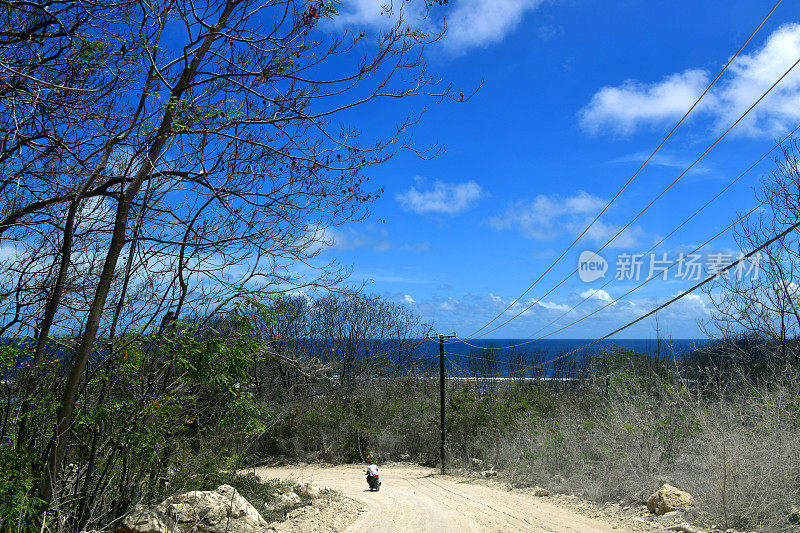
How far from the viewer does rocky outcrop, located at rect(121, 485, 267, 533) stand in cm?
763

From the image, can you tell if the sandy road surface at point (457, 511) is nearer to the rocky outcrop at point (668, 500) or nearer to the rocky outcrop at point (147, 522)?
the rocky outcrop at point (668, 500)

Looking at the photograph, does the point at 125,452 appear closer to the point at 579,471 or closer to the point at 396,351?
the point at 579,471

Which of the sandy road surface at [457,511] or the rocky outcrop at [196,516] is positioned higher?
the rocky outcrop at [196,516]

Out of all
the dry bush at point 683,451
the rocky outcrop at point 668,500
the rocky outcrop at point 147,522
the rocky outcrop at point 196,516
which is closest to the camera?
the rocky outcrop at point 147,522

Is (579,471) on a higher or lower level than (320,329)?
lower

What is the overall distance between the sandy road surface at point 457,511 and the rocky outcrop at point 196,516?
5.87 feet

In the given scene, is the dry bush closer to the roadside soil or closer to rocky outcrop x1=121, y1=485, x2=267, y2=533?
the roadside soil

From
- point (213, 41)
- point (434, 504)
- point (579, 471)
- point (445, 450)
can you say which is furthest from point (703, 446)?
point (445, 450)

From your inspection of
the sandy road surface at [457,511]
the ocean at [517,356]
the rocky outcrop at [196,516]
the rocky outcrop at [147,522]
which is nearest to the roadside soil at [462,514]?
the sandy road surface at [457,511]

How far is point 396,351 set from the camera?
37.9m

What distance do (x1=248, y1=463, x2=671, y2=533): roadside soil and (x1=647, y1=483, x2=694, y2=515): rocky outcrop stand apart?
25 cm

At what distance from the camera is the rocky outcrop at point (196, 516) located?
763cm

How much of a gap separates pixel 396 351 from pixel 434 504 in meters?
25.7

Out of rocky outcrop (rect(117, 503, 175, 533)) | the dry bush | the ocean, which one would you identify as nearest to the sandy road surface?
the dry bush
